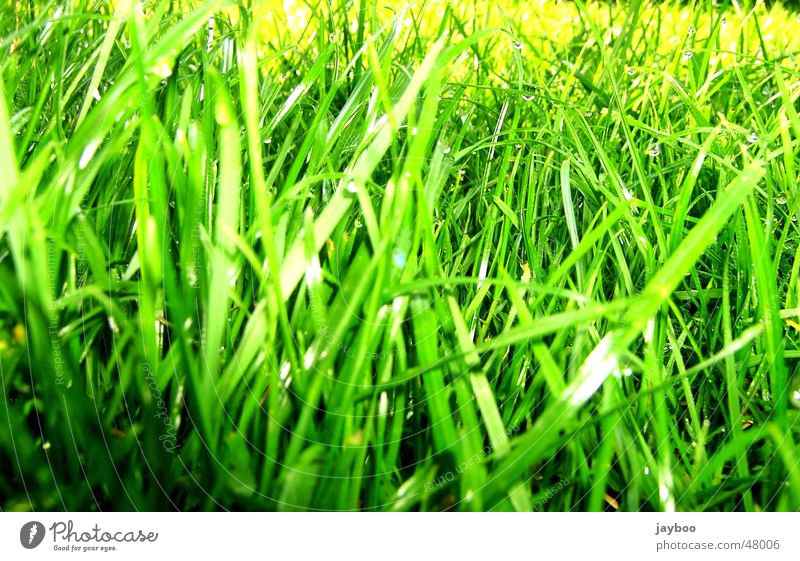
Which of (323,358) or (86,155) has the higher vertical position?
(86,155)

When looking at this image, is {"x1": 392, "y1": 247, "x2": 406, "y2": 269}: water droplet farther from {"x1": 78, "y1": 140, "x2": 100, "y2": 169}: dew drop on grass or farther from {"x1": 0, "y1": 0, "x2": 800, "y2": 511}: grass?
{"x1": 78, "y1": 140, "x2": 100, "y2": 169}: dew drop on grass

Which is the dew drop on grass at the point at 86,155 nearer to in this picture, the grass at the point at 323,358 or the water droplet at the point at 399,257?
the grass at the point at 323,358

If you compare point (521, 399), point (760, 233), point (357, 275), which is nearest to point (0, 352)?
point (357, 275)

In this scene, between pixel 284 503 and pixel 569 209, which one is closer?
pixel 284 503

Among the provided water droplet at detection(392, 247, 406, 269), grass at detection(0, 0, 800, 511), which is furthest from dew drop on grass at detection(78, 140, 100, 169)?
water droplet at detection(392, 247, 406, 269)

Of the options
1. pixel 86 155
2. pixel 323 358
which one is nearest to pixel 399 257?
pixel 323 358

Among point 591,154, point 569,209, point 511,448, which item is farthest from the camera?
point 591,154

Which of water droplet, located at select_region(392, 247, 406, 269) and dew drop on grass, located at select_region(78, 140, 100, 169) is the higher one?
dew drop on grass, located at select_region(78, 140, 100, 169)

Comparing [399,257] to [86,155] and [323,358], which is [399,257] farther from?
[86,155]

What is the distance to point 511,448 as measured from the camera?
1.14 ft

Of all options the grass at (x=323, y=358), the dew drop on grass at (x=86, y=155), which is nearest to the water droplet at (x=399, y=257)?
the grass at (x=323, y=358)

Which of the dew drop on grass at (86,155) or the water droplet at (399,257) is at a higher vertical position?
the dew drop on grass at (86,155)
